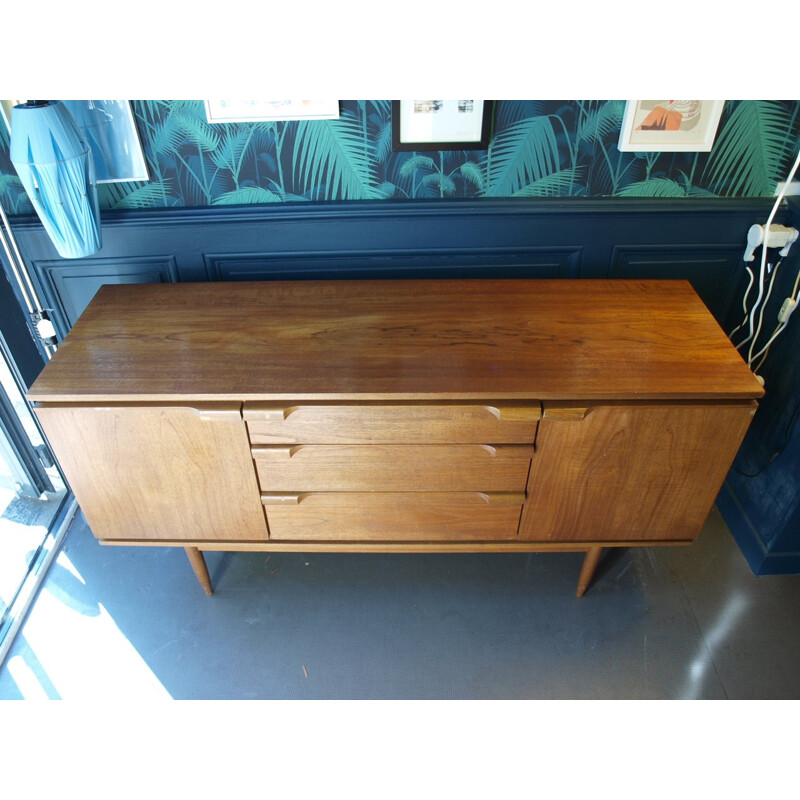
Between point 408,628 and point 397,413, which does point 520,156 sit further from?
point 408,628

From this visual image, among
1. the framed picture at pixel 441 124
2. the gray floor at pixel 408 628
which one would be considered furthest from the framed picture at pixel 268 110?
the gray floor at pixel 408 628

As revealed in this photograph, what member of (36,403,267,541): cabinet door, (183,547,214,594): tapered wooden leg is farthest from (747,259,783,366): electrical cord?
(183,547,214,594): tapered wooden leg

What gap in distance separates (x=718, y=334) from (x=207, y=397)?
3.59 feet

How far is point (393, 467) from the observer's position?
1.36m

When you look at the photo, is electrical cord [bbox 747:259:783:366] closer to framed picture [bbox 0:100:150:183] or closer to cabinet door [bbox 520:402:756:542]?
cabinet door [bbox 520:402:756:542]

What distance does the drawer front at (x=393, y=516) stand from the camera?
1432mm

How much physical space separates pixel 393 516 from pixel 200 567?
1.88 ft

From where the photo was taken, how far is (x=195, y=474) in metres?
1.39

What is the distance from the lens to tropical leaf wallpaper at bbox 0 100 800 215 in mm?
1455

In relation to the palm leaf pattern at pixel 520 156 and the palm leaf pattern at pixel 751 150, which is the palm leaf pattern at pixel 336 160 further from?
the palm leaf pattern at pixel 751 150
